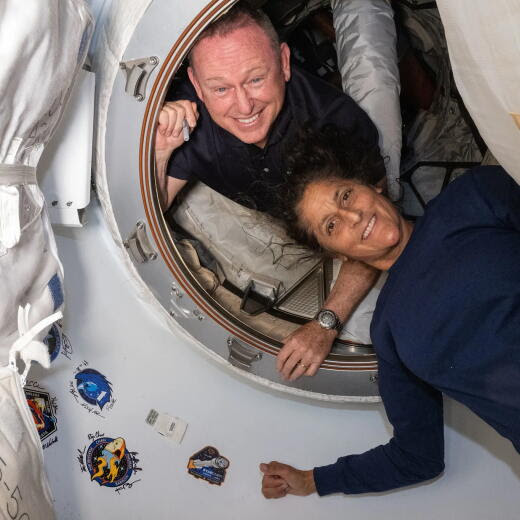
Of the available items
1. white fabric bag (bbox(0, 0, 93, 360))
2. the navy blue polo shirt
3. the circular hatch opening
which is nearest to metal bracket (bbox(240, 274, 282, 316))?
the circular hatch opening

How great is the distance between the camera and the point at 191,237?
5.22ft

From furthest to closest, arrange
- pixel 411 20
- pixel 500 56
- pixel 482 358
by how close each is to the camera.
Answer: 1. pixel 411 20
2. pixel 482 358
3. pixel 500 56

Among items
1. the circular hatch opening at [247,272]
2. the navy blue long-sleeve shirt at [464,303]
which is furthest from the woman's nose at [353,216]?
the circular hatch opening at [247,272]

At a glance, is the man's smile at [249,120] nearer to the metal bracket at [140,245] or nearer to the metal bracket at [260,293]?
the metal bracket at [140,245]

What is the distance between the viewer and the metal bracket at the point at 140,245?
1148mm

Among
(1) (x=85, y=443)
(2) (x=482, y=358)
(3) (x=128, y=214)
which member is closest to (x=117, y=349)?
(1) (x=85, y=443)

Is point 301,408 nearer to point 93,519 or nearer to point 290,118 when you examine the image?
point 93,519

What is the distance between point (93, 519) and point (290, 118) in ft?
2.95

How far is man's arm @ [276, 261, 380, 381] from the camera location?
1.36m

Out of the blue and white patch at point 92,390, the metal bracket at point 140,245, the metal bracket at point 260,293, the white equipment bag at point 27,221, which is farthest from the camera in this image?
the metal bracket at point 260,293

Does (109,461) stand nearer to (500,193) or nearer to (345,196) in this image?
(345,196)

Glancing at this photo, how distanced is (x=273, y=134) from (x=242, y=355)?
468 millimetres

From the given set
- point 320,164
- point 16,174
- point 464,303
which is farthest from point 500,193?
point 16,174

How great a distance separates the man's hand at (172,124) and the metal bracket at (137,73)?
0.47 ft
